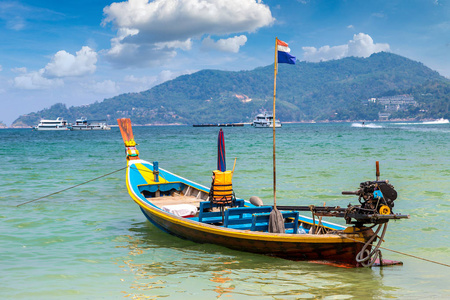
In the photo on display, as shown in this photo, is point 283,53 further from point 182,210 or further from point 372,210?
point 182,210

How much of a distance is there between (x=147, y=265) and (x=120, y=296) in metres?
2.06

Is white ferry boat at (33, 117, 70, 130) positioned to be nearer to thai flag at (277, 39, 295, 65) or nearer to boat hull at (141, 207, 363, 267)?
boat hull at (141, 207, 363, 267)

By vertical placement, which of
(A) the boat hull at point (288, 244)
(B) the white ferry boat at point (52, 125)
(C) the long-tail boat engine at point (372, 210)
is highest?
(B) the white ferry boat at point (52, 125)

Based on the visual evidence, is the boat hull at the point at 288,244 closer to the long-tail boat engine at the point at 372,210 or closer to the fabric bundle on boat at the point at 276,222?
the long-tail boat engine at the point at 372,210

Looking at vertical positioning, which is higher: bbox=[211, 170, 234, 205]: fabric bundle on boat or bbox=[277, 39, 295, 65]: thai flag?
bbox=[277, 39, 295, 65]: thai flag

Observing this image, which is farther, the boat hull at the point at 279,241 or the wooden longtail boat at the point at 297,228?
the boat hull at the point at 279,241

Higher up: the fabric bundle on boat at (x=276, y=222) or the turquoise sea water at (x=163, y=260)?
the fabric bundle on boat at (x=276, y=222)

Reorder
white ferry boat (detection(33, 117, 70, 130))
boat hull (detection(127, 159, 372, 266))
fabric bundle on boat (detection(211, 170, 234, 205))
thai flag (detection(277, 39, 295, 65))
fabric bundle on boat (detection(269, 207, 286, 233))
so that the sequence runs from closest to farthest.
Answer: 1. boat hull (detection(127, 159, 372, 266))
2. fabric bundle on boat (detection(269, 207, 286, 233))
3. thai flag (detection(277, 39, 295, 65))
4. fabric bundle on boat (detection(211, 170, 234, 205))
5. white ferry boat (detection(33, 117, 70, 130))

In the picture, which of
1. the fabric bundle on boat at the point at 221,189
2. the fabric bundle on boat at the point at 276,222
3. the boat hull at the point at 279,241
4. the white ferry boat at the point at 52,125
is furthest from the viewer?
the white ferry boat at the point at 52,125

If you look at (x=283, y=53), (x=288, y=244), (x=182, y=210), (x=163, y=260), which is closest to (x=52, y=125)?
(x=182, y=210)

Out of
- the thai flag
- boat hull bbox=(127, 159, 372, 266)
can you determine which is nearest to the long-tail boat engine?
boat hull bbox=(127, 159, 372, 266)

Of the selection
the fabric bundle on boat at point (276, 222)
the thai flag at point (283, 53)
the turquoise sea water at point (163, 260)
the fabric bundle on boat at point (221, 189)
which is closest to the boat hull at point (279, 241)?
the turquoise sea water at point (163, 260)

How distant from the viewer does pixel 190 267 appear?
10.9 metres

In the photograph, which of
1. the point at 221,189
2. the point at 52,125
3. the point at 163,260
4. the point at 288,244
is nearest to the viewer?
the point at 288,244
